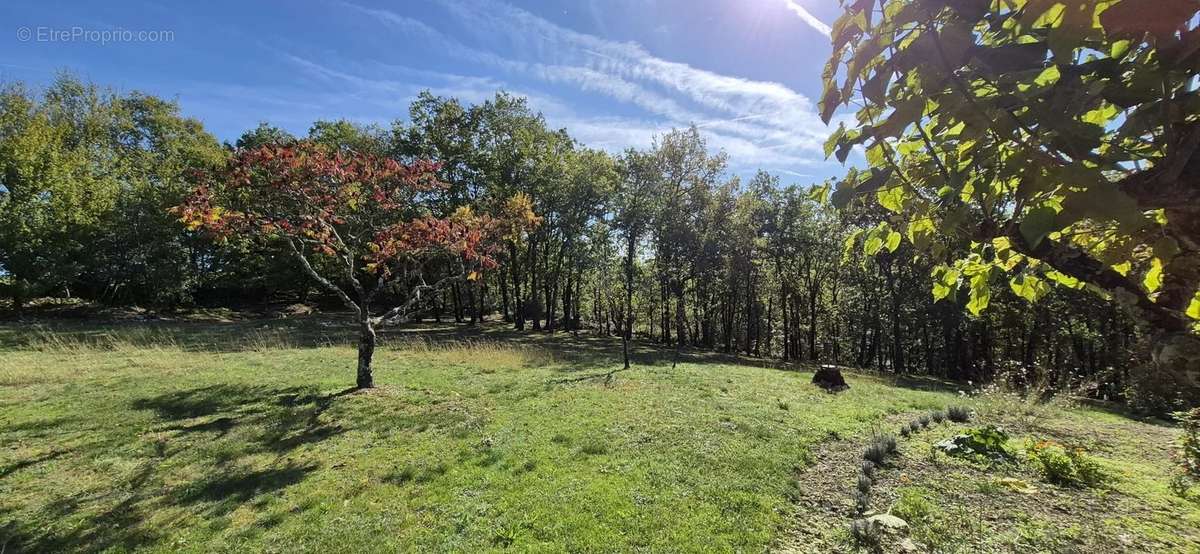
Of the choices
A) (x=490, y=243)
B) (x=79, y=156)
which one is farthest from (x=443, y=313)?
(x=490, y=243)

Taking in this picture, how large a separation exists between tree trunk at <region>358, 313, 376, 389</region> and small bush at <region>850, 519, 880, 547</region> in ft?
28.9

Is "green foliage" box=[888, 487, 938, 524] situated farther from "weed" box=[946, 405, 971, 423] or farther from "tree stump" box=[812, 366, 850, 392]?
"tree stump" box=[812, 366, 850, 392]

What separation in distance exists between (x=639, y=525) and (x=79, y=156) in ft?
134

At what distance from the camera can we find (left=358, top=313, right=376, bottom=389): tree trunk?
9.98m

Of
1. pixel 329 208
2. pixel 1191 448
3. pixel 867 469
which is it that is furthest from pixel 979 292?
pixel 329 208

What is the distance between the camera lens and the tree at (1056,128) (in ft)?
3.13

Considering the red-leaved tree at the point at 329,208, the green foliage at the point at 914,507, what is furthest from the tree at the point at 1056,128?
the red-leaved tree at the point at 329,208

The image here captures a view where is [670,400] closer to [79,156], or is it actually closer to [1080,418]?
[1080,418]

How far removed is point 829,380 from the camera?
1256cm

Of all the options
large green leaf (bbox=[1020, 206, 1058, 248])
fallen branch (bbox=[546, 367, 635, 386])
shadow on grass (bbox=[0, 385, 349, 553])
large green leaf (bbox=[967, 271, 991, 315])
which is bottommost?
shadow on grass (bbox=[0, 385, 349, 553])

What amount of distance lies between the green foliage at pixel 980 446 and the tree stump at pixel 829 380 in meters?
5.68

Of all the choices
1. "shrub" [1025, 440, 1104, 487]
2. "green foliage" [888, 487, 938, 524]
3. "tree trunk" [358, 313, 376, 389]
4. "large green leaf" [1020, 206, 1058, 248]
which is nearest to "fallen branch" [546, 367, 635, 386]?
"tree trunk" [358, 313, 376, 389]

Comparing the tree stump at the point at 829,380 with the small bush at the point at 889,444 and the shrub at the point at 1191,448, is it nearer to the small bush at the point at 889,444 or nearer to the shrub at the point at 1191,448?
the small bush at the point at 889,444

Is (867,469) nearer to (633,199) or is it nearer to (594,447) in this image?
(594,447)
